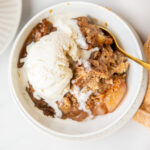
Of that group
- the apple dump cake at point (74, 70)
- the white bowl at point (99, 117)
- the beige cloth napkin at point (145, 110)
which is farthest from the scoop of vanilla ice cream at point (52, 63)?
the beige cloth napkin at point (145, 110)

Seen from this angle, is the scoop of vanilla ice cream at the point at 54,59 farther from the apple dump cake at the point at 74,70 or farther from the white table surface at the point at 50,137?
the white table surface at the point at 50,137

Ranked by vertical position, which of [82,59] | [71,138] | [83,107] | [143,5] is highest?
[143,5]

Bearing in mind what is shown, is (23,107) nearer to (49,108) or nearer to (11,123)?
(49,108)

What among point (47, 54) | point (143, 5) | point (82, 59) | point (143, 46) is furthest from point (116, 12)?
point (47, 54)

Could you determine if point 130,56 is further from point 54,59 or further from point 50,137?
point 50,137

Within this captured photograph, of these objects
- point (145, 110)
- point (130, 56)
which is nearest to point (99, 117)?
point (145, 110)

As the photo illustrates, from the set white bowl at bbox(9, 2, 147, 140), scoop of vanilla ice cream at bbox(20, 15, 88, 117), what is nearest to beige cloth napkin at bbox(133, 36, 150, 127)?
white bowl at bbox(9, 2, 147, 140)
